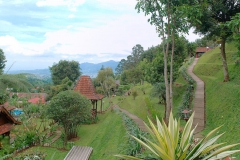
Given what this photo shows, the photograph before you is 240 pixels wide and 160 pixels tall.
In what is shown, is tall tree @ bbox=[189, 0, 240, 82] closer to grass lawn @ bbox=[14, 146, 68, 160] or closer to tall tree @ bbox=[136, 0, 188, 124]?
tall tree @ bbox=[136, 0, 188, 124]

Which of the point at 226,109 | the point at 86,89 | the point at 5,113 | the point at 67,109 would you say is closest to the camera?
the point at 5,113

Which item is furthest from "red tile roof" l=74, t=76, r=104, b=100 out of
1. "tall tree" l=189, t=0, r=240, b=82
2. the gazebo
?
"tall tree" l=189, t=0, r=240, b=82

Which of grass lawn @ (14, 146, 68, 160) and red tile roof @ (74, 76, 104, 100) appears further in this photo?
red tile roof @ (74, 76, 104, 100)

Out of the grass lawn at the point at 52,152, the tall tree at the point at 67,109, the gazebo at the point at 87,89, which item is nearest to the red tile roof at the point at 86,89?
the gazebo at the point at 87,89

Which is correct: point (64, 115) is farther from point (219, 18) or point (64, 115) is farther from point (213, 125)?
point (219, 18)

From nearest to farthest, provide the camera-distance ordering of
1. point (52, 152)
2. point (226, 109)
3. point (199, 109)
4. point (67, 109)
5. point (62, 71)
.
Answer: point (226, 109) → point (52, 152) → point (199, 109) → point (67, 109) → point (62, 71)

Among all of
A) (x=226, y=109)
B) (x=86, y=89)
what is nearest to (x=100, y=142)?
(x=226, y=109)

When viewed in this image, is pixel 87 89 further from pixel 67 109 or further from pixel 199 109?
pixel 199 109

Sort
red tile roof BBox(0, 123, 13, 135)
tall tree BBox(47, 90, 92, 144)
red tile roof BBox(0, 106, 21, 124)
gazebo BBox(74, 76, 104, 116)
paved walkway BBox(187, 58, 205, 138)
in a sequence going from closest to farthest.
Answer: red tile roof BBox(0, 106, 21, 124) < red tile roof BBox(0, 123, 13, 135) < paved walkway BBox(187, 58, 205, 138) < tall tree BBox(47, 90, 92, 144) < gazebo BBox(74, 76, 104, 116)

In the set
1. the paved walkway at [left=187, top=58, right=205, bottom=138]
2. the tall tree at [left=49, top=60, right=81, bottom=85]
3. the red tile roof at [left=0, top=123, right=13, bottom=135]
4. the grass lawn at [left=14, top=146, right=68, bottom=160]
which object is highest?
the tall tree at [left=49, top=60, right=81, bottom=85]

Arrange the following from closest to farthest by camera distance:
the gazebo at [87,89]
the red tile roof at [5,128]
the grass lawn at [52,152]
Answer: the red tile roof at [5,128], the grass lawn at [52,152], the gazebo at [87,89]

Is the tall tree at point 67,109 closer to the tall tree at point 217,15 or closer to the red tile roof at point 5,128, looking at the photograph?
the red tile roof at point 5,128

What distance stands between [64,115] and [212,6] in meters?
10.5

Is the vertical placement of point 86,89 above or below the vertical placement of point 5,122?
above
